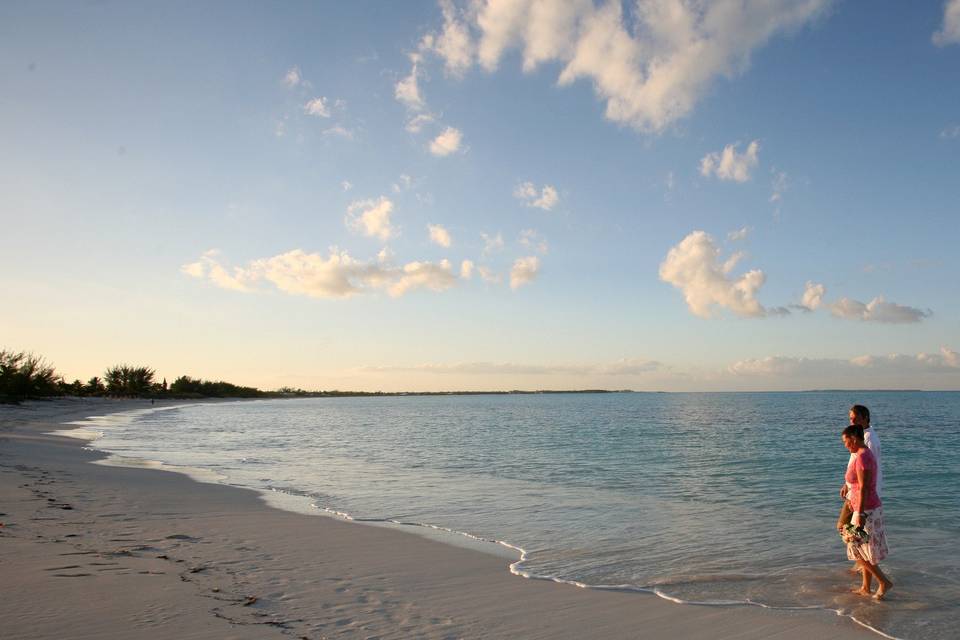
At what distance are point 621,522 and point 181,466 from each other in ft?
53.3

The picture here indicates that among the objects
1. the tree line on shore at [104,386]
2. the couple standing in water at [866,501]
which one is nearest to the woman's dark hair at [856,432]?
the couple standing in water at [866,501]

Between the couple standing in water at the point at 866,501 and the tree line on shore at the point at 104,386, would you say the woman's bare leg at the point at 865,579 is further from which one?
the tree line on shore at the point at 104,386

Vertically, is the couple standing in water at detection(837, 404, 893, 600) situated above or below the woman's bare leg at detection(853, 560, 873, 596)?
above

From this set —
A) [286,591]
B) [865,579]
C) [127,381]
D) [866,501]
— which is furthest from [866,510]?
[127,381]

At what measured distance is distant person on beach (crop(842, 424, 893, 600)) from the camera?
7230 mm

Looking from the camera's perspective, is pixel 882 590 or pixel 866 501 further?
pixel 882 590

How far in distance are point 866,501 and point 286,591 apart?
285 inches

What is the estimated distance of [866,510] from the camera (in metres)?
7.29

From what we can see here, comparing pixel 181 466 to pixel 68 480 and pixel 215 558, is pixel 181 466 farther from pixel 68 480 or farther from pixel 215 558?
pixel 215 558

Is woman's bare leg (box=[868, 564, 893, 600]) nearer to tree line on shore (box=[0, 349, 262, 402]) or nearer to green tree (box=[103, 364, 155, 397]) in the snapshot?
tree line on shore (box=[0, 349, 262, 402])

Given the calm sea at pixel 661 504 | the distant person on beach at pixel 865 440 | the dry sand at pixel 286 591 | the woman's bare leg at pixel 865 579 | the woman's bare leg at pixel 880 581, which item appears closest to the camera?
the dry sand at pixel 286 591

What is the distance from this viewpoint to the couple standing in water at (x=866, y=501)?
23.7ft

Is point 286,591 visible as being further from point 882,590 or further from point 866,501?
point 882,590

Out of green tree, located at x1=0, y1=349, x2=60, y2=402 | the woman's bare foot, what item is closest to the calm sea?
A: the woman's bare foot
